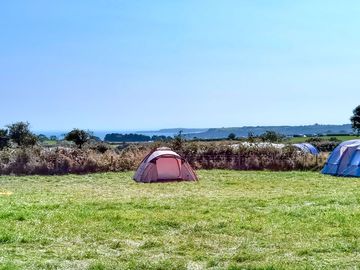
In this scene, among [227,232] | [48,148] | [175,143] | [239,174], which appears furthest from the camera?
[175,143]

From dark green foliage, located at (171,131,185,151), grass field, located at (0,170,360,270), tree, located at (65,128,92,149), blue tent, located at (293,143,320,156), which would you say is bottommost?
grass field, located at (0,170,360,270)

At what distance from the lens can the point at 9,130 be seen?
38.9 meters

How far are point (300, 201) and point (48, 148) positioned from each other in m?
16.9

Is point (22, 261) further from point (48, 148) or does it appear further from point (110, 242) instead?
point (48, 148)

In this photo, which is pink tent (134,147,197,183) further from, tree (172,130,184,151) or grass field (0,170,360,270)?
grass field (0,170,360,270)

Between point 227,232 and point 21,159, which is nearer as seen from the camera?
point 227,232

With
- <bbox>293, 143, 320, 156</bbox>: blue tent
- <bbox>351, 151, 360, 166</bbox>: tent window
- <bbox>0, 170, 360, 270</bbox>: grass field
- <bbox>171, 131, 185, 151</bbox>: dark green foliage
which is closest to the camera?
<bbox>0, 170, 360, 270</bbox>: grass field

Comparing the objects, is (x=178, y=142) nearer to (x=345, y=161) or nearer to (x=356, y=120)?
(x=345, y=161)

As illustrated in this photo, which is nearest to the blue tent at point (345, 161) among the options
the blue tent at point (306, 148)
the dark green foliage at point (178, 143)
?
the blue tent at point (306, 148)

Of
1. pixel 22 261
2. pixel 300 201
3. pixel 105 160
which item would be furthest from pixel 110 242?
pixel 105 160

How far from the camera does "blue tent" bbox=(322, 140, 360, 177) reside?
69.9 feet

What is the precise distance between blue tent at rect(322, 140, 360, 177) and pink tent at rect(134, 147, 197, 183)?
687cm

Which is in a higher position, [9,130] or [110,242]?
[9,130]

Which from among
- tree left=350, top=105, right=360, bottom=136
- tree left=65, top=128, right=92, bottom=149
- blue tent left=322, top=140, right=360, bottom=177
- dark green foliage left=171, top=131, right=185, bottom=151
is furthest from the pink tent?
tree left=350, top=105, right=360, bottom=136
